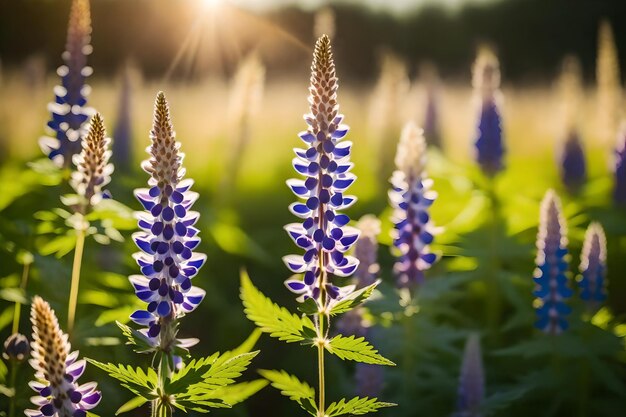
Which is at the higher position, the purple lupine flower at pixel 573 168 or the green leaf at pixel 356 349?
the purple lupine flower at pixel 573 168

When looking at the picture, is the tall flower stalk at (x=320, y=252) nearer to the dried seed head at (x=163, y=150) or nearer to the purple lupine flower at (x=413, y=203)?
the dried seed head at (x=163, y=150)

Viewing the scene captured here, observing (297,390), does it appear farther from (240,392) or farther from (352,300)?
(240,392)

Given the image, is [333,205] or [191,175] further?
[191,175]

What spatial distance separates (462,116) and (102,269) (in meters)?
10.2

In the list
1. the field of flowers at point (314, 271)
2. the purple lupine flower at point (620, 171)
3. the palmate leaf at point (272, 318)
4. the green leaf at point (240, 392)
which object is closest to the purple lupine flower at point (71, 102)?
the field of flowers at point (314, 271)

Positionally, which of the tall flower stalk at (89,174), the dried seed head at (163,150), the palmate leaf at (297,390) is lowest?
the palmate leaf at (297,390)

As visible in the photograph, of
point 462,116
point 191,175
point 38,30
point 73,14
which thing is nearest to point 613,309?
point 73,14

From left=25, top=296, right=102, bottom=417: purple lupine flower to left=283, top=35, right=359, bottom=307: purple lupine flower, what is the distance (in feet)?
2.38

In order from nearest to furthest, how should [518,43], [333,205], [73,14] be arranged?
[333,205], [73,14], [518,43]

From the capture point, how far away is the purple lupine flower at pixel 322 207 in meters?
2.31

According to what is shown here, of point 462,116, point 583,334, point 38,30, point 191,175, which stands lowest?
point 583,334

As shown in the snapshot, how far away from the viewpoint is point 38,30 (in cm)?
2822

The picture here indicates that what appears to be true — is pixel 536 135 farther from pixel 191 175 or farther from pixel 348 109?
pixel 191 175

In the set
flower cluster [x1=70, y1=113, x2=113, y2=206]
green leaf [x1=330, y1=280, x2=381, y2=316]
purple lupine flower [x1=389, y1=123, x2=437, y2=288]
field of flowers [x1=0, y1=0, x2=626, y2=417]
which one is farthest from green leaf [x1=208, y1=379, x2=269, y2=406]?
purple lupine flower [x1=389, y1=123, x2=437, y2=288]
